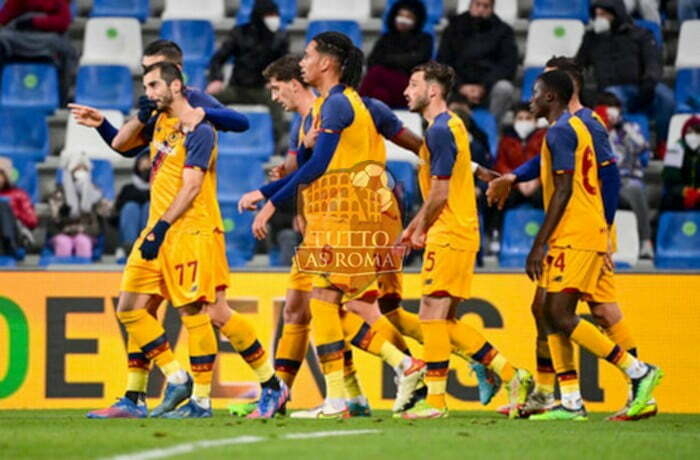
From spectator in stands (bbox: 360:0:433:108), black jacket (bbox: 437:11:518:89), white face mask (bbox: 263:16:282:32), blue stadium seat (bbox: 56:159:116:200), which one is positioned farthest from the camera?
white face mask (bbox: 263:16:282:32)

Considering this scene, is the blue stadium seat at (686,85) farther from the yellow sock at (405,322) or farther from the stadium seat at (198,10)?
the yellow sock at (405,322)

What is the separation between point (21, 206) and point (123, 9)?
11.4ft

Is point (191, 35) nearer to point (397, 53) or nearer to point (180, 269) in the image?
point (397, 53)

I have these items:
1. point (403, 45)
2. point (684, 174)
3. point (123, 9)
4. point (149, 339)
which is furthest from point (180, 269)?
point (123, 9)

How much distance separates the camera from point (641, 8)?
17.1m

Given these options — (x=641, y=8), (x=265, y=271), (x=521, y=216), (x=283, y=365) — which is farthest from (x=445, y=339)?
(x=641, y=8)

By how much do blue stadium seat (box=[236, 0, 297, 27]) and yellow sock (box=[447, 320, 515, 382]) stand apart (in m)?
7.48

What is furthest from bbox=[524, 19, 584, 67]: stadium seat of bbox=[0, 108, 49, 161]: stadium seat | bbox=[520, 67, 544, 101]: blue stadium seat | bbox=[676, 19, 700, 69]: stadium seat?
bbox=[0, 108, 49, 161]: stadium seat

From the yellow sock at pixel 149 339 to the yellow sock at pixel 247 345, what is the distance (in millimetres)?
400

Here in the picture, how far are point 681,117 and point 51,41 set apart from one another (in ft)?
20.3

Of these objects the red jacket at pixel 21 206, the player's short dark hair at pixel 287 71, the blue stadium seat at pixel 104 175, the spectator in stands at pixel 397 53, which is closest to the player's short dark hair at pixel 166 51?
the player's short dark hair at pixel 287 71

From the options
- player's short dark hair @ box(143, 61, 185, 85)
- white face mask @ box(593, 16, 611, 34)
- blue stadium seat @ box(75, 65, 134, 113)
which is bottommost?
player's short dark hair @ box(143, 61, 185, 85)

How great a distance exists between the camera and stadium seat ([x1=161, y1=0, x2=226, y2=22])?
17.5m

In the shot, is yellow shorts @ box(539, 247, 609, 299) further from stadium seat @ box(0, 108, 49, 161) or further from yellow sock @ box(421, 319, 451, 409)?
stadium seat @ box(0, 108, 49, 161)
